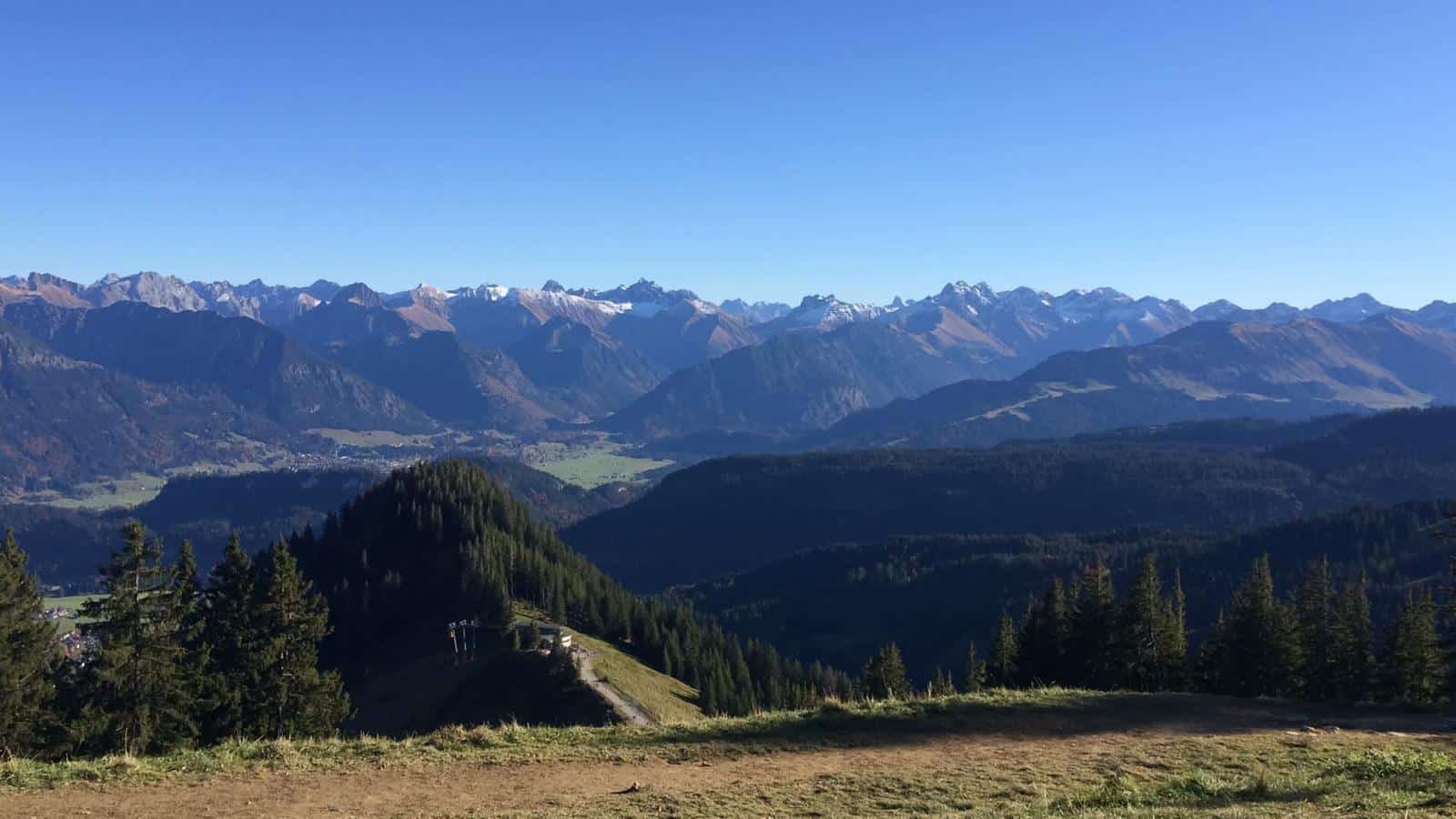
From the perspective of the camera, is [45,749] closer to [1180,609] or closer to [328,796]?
[328,796]

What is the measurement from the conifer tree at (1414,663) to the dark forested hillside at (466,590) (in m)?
56.7

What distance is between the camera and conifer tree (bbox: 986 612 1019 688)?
236ft

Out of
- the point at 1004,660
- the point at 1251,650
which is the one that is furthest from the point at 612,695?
the point at 1251,650

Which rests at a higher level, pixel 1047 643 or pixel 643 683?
pixel 1047 643

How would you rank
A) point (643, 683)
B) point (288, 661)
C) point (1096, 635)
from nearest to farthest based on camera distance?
1. point (288, 661)
2. point (1096, 635)
3. point (643, 683)

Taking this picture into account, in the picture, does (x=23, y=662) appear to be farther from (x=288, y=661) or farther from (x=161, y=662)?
(x=288, y=661)

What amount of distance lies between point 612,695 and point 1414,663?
58.9 meters

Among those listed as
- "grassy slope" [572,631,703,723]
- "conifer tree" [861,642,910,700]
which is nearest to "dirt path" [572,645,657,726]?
"grassy slope" [572,631,703,723]

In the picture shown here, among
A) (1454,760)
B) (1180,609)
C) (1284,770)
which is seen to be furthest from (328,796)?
(1180,609)

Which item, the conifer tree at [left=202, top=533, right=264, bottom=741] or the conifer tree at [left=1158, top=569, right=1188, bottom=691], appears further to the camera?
the conifer tree at [left=1158, top=569, right=1188, bottom=691]

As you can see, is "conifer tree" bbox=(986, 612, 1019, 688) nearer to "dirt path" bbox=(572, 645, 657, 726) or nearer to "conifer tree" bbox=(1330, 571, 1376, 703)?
"conifer tree" bbox=(1330, 571, 1376, 703)

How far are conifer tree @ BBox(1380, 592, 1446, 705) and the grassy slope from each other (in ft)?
162

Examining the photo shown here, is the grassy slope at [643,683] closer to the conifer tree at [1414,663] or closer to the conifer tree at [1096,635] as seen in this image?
the conifer tree at [1096,635]

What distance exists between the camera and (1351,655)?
205ft
